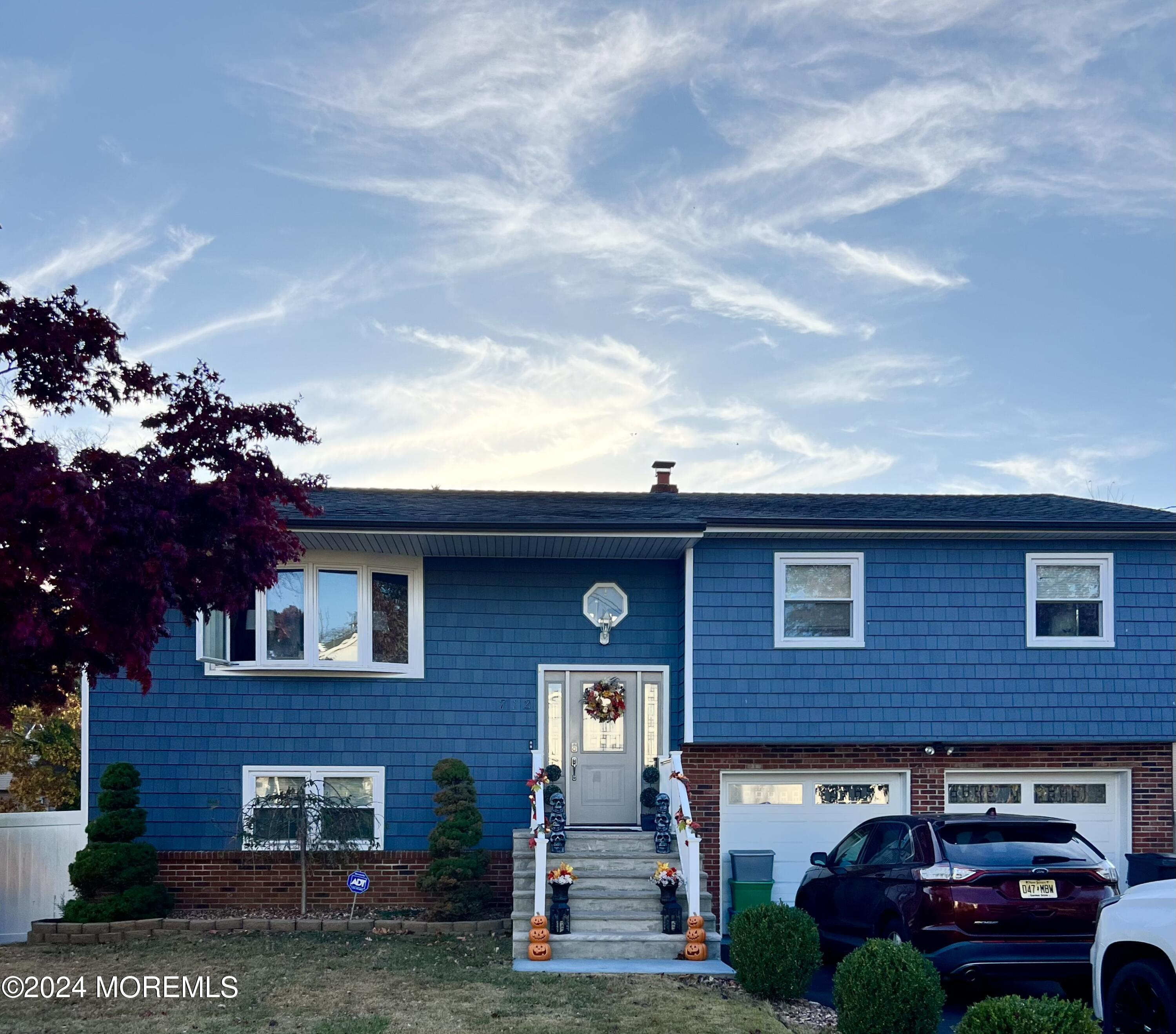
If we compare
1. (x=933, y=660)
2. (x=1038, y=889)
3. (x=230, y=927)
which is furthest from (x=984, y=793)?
(x=230, y=927)

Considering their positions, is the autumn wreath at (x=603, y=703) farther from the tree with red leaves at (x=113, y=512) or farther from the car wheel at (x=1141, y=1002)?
the car wheel at (x=1141, y=1002)

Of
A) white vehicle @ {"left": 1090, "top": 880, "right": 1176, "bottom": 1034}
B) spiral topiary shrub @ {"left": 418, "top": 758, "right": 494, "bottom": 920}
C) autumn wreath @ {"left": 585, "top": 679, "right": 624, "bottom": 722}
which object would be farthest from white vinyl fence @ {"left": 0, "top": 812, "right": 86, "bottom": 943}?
white vehicle @ {"left": 1090, "top": 880, "right": 1176, "bottom": 1034}

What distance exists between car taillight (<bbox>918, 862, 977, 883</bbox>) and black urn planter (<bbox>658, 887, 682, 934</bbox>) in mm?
3418

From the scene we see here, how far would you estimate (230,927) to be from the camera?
42.8 feet

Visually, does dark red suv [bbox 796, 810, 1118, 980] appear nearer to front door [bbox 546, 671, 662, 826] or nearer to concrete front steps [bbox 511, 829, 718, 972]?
concrete front steps [bbox 511, 829, 718, 972]

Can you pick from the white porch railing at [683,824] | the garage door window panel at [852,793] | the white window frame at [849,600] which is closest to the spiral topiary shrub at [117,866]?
the white porch railing at [683,824]

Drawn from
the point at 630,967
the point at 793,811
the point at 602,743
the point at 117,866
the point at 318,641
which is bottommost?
the point at 630,967

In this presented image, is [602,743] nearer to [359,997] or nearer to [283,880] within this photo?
[283,880]

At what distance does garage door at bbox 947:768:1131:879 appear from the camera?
48.4 feet

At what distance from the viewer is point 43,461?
7445mm

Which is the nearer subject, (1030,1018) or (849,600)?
(1030,1018)

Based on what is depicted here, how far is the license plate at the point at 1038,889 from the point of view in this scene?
30.1 feet

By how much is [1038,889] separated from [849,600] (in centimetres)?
552

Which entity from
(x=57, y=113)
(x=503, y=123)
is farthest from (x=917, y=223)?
(x=57, y=113)
